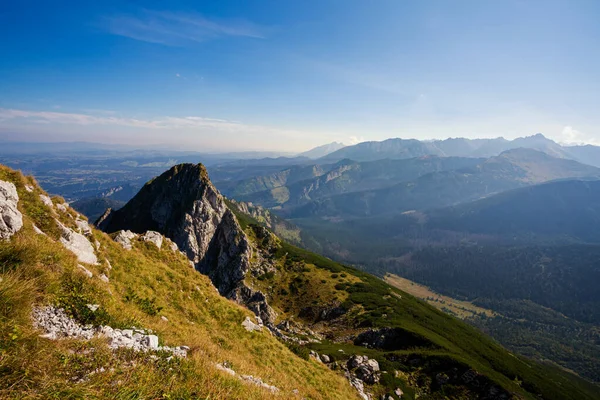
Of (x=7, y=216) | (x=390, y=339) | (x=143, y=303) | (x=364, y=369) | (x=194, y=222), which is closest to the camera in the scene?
(x=7, y=216)

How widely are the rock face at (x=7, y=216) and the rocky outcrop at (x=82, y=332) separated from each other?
6.67 meters

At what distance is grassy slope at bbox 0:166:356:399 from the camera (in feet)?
19.4

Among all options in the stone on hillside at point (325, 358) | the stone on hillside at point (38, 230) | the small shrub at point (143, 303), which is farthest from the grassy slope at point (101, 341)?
the stone on hillside at point (325, 358)

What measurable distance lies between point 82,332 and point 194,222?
123m

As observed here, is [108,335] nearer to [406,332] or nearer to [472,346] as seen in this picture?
[406,332]

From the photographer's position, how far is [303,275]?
4754 inches

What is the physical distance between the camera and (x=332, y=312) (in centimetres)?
9275

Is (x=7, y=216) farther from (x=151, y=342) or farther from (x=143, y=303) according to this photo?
(x=151, y=342)

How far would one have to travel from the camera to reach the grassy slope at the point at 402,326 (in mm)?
54531

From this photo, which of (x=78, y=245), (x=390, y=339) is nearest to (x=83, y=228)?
(x=78, y=245)

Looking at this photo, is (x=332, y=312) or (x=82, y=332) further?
(x=332, y=312)

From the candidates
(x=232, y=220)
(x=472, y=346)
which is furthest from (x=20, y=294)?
(x=232, y=220)

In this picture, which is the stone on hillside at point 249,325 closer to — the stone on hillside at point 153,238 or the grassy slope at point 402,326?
the stone on hillside at point 153,238

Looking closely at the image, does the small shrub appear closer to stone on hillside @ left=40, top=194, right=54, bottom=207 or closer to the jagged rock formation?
stone on hillside @ left=40, top=194, right=54, bottom=207
